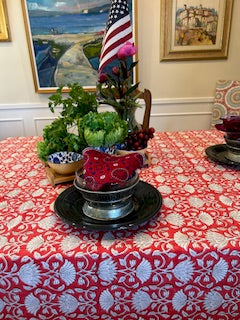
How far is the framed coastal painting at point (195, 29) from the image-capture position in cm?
228

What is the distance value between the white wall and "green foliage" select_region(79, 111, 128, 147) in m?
1.79

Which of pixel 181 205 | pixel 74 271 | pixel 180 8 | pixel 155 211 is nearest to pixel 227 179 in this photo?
pixel 181 205

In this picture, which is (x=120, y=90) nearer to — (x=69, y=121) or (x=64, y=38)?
(x=69, y=121)

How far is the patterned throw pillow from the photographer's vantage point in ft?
7.75

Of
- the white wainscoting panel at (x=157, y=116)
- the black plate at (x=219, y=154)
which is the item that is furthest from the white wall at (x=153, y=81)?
the black plate at (x=219, y=154)

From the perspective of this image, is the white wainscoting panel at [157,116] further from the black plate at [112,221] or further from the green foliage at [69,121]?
the black plate at [112,221]

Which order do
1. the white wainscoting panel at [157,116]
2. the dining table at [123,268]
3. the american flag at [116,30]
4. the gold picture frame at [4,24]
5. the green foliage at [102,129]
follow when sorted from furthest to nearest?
the white wainscoting panel at [157,116]
the gold picture frame at [4,24]
the american flag at [116,30]
the green foliage at [102,129]
the dining table at [123,268]

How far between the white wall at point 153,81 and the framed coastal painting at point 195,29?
0.21 ft

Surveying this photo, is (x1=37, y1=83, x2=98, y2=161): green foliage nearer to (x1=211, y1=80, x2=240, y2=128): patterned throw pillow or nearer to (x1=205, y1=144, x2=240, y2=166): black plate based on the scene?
(x1=205, y1=144, x2=240, y2=166): black plate

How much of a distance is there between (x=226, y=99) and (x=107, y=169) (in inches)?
83.4

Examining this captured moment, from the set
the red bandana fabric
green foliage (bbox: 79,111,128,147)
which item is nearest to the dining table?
the red bandana fabric

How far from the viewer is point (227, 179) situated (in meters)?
1.00

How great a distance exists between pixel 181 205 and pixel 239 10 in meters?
2.31

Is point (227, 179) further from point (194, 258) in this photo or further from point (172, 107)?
point (172, 107)
